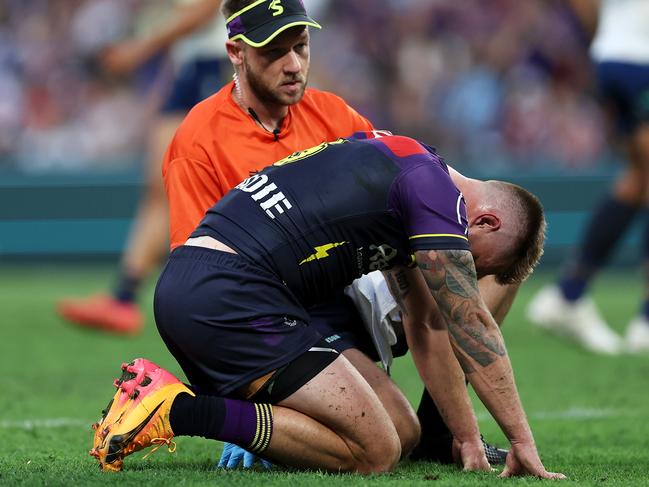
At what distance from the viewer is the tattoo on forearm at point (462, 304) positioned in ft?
12.9

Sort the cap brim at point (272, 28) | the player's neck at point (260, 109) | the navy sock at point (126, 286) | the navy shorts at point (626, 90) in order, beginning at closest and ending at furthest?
the cap brim at point (272, 28) → the player's neck at point (260, 109) → the navy shorts at point (626, 90) → the navy sock at point (126, 286)

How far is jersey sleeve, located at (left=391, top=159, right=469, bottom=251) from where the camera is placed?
3.93 meters

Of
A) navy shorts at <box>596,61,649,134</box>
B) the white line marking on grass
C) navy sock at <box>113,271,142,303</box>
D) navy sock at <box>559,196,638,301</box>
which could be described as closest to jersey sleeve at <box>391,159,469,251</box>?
the white line marking on grass

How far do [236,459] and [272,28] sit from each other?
1454mm

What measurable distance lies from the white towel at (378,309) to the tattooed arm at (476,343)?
2.52ft

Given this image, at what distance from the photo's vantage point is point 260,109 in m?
4.82

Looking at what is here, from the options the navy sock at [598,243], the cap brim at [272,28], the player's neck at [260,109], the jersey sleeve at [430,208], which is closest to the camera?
the jersey sleeve at [430,208]

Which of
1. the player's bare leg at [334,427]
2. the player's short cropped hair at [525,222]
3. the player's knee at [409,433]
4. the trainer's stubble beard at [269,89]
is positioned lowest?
the player's knee at [409,433]

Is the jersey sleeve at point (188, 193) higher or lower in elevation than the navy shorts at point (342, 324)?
higher

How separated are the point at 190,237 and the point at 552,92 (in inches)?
409

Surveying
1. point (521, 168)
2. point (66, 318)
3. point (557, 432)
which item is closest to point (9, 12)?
point (521, 168)

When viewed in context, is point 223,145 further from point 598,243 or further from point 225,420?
point 598,243

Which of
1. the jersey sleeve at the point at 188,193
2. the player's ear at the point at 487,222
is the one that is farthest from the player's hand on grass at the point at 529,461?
the jersey sleeve at the point at 188,193

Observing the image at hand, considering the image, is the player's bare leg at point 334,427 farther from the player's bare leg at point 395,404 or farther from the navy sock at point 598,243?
the navy sock at point 598,243
